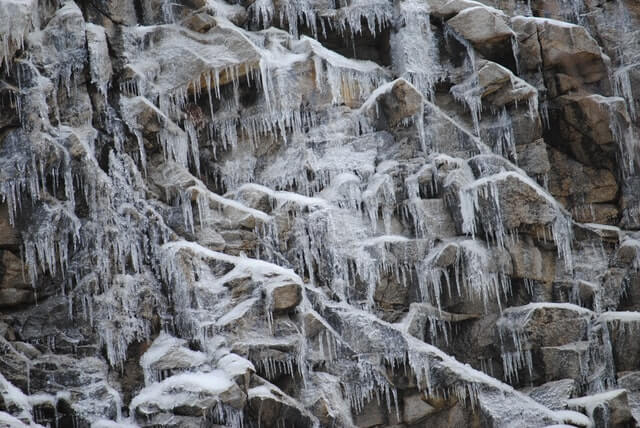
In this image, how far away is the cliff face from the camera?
13594 millimetres

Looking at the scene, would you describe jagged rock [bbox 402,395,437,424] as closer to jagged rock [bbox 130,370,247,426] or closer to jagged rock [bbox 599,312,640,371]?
jagged rock [bbox 130,370,247,426]

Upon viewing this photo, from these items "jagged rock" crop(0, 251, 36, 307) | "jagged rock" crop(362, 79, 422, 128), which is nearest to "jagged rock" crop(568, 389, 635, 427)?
"jagged rock" crop(362, 79, 422, 128)

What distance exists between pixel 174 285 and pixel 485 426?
564 cm

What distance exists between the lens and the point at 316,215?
15.9 metres

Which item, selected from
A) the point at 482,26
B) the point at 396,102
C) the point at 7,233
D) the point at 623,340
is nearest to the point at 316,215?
the point at 396,102

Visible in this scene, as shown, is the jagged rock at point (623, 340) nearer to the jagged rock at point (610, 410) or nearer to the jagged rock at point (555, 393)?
the jagged rock at point (555, 393)

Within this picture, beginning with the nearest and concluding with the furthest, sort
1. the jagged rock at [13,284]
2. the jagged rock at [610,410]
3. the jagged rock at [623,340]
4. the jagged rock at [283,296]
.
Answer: the jagged rock at [610,410] < the jagged rock at [283,296] < the jagged rock at [13,284] < the jagged rock at [623,340]

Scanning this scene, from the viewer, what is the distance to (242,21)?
19.4m

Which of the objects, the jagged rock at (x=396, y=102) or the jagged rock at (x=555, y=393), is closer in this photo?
the jagged rock at (x=555, y=393)

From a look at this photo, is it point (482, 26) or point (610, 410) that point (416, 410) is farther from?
point (482, 26)

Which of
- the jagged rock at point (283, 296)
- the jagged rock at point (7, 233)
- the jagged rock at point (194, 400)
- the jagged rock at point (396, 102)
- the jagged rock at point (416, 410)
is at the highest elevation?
the jagged rock at point (396, 102)

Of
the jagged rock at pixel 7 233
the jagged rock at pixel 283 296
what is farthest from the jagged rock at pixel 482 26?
the jagged rock at pixel 7 233

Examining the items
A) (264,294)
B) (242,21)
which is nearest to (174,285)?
(264,294)

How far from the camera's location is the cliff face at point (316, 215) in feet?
44.6
